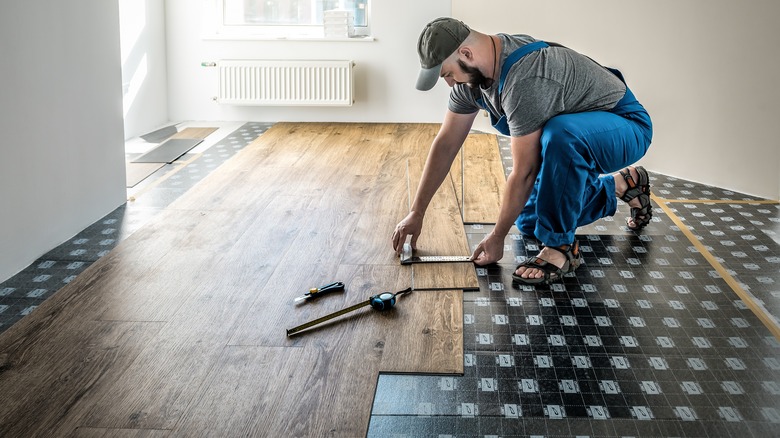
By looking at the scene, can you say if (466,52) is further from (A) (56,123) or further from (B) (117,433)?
(A) (56,123)

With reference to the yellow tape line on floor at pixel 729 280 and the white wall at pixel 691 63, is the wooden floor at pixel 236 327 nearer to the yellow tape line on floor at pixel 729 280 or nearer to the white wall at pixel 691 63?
the yellow tape line on floor at pixel 729 280

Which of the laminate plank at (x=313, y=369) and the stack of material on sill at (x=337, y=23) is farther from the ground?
the stack of material on sill at (x=337, y=23)

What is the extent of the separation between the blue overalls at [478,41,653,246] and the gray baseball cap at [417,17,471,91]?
0.19 m

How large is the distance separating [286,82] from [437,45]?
3710 millimetres

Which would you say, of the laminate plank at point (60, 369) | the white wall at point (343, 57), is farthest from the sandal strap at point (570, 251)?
the white wall at point (343, 57)

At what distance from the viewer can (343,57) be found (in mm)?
6176

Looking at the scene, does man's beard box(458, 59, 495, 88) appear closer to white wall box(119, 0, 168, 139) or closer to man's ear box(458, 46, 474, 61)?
man's ear box(458, 46, 474, 61)

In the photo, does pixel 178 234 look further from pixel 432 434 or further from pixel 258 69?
pixel 258 69

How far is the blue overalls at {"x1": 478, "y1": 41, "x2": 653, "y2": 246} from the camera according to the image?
2738 mm

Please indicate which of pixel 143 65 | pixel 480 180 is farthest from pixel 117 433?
pixel 143 65

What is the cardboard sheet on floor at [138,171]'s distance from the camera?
4270mm

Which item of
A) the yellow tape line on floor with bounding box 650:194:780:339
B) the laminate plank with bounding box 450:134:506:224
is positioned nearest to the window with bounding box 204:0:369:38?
the laminate plank with bounding box 450:134:506:224

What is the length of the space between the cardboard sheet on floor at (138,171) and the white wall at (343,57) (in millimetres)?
1709

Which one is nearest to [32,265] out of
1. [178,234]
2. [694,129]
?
[178,234]
